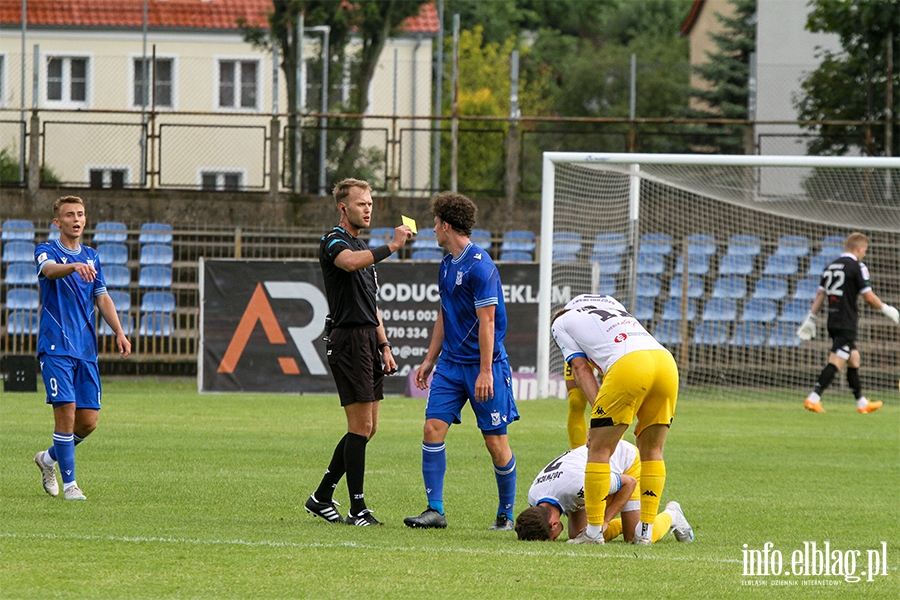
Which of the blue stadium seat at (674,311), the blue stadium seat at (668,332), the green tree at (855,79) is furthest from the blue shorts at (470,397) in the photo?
the green tree at (855,79)

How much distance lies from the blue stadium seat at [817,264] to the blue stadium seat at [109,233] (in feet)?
40.1

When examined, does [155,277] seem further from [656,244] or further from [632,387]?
[632,387]

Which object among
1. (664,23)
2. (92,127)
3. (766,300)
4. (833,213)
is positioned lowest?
(766,300)

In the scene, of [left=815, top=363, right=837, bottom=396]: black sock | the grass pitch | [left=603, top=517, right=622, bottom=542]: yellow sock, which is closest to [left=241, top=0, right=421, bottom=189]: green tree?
[left=815, top=363, right=837, bottom=396]: black sock

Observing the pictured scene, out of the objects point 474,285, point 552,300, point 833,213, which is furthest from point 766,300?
point 474,285

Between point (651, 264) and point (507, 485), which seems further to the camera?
point (651, 264)

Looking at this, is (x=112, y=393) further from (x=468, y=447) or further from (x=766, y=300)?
(x=766, y=300)

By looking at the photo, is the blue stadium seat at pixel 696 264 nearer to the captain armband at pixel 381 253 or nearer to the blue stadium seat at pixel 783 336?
the blue stadium seat at pixel 783 336

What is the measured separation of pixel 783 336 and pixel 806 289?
1192 mm

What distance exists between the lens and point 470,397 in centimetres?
771

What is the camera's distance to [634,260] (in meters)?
19.0

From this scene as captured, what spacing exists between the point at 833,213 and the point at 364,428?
1461 cm

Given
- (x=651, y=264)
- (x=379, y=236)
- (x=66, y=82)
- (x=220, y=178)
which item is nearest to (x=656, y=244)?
(x=651, y=264)

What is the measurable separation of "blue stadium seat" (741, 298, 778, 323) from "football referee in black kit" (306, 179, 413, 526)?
13690 millimetres
